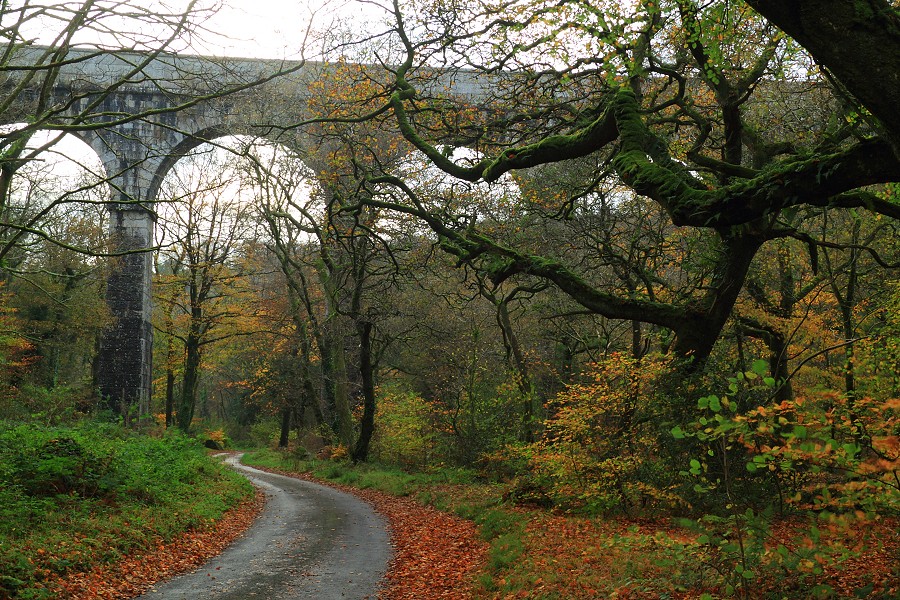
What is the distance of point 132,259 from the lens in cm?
2392

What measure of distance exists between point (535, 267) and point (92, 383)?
1956 centimetres

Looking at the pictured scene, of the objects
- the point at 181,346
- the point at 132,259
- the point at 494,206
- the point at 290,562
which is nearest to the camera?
the point at 290,562

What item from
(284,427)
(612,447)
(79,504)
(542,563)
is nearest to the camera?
(542,563)

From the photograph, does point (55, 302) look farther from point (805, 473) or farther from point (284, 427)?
point (805, 473)

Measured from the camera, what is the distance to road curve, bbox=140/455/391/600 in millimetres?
7434

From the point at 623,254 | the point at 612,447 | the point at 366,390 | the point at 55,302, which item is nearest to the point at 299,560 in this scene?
the point at 612,447

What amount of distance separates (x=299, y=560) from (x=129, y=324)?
57.0 feet

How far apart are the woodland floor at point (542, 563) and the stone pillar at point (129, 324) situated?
13218 millimetres

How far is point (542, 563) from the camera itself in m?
7.33

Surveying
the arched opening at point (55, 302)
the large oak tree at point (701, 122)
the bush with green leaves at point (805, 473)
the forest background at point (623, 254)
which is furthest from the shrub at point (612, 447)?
the arched opening at point (55, 302)

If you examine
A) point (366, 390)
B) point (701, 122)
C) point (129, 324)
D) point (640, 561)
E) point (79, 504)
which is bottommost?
point (640, 561)

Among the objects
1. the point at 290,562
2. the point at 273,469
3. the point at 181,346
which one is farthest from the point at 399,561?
the point at 181,346

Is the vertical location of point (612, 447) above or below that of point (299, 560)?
above

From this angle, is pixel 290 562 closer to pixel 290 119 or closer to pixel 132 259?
pixel 290 119
